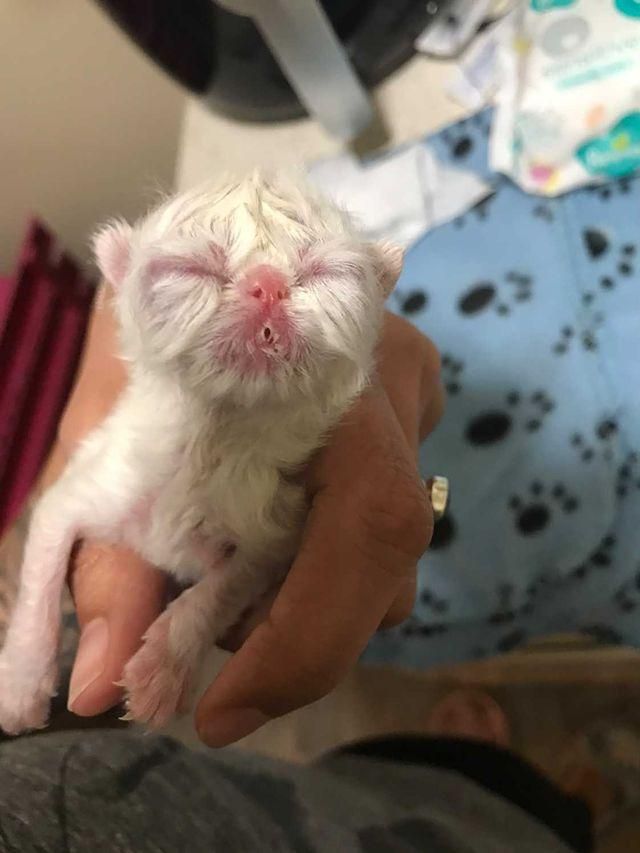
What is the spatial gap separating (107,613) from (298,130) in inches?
37.9

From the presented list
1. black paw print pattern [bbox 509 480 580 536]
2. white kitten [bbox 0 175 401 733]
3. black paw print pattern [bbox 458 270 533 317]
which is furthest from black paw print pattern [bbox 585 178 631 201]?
white kitten [bbox 0 175 401 733]

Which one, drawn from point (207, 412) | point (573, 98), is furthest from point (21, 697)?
point (573, 98)

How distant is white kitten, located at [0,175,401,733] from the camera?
0.40 metres

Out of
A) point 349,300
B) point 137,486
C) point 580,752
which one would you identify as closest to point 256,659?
point 137,486

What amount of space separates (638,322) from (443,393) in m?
0.24

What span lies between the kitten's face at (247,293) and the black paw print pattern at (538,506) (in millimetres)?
506

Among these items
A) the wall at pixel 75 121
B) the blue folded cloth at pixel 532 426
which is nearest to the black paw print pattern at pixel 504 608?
the blue folded cloth at pixel 532 426

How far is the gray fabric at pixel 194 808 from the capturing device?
1.28 ft

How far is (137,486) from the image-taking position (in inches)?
23.4

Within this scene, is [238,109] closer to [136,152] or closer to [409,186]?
[136,152]

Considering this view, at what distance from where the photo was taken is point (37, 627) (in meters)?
0.62

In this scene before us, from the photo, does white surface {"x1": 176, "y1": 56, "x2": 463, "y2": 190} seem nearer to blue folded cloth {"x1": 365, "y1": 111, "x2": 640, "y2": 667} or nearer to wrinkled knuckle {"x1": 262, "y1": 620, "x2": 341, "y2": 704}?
blue folded cloth {"x1": 365, "y1": 111, "x2": 640, "y2": 667}

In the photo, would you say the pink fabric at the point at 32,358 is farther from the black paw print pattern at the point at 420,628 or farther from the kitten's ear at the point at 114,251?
the kitten's ear at the point at 114,251

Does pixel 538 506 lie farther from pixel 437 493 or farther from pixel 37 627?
pixel 37 627
